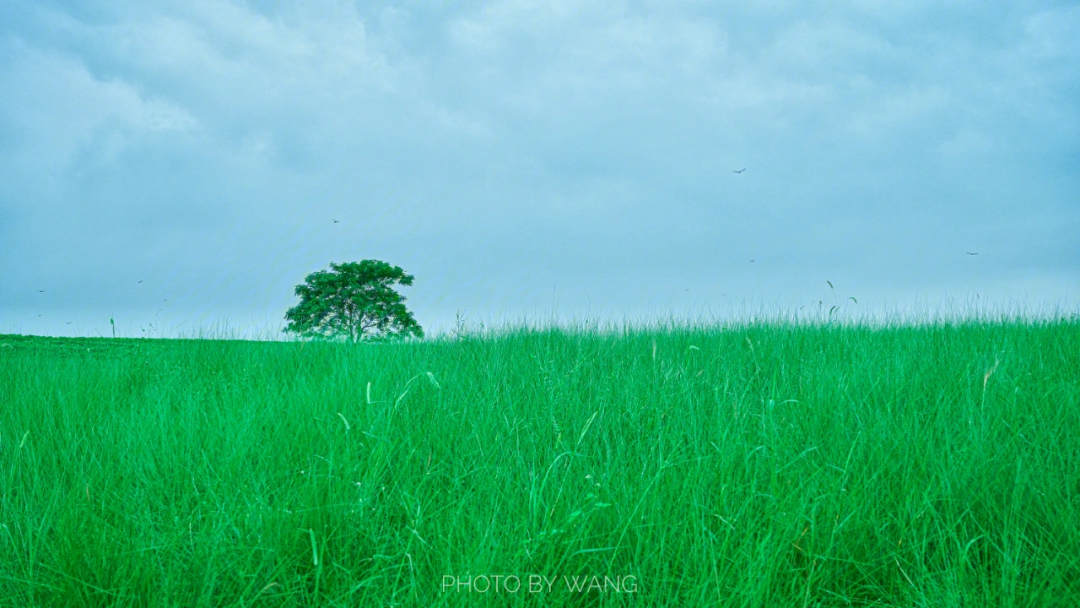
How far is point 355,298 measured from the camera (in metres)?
26.7

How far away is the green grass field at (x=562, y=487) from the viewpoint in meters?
2.53

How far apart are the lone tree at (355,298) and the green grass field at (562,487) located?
2063cm

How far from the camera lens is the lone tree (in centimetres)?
2611

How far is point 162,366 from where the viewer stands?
22.2ft

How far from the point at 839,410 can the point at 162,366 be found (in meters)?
6.42

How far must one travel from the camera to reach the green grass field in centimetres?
253

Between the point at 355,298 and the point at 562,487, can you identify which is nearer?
the point at 562,487

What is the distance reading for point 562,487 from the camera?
269 centimetres

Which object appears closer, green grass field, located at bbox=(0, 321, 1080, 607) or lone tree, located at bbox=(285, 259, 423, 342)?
green grass field, located at bbox=(0, 321, 1080, 607)

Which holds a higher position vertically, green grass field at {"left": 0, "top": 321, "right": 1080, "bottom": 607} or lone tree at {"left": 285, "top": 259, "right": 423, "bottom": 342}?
lone tree at {"left": 285, "top": 259, "right": 423, "bottom": 342}

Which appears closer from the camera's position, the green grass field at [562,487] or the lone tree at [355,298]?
the green grass field at [562,487]

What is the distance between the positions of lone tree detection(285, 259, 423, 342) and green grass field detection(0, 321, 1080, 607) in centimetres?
2063


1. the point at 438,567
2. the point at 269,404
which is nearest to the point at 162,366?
the point at 269,404

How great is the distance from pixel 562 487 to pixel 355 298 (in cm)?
2524
